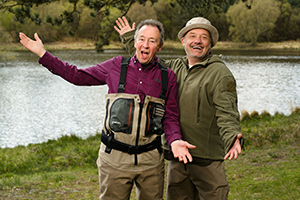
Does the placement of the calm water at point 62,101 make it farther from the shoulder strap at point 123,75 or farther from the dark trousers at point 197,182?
the shoulder strap at point 123,75

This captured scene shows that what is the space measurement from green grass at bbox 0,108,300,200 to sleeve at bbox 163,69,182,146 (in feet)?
8.44

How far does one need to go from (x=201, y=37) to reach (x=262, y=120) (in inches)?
341

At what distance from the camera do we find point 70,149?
26.9 feet

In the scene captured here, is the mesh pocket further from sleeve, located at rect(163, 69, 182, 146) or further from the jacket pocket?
sleeve, located at rect(163, 69, 182, 146)

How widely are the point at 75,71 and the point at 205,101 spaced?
0.92 meters

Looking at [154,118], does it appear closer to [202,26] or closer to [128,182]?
[128,182]

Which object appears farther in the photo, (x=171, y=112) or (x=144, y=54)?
(x=171, y=112)

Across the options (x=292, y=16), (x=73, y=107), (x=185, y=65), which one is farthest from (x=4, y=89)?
(x=292, y=16)

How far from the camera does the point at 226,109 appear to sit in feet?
7.91

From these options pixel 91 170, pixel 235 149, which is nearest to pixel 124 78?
pixel 235 149

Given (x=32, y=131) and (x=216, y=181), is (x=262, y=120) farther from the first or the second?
(x=216, y=181)

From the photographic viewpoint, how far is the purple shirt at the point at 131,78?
7.67 ft

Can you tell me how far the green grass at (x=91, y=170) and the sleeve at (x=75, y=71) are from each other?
2.95 meters

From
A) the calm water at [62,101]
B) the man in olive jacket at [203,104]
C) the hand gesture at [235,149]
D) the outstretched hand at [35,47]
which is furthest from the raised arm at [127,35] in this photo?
the calm water at [62,101]
